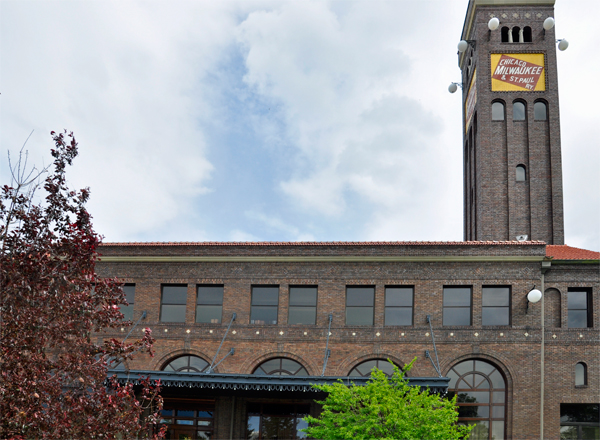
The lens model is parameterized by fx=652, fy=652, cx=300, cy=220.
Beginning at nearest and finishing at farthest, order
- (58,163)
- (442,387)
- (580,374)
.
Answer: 1. (58,163)
2. (442,387)
3. (580,374)

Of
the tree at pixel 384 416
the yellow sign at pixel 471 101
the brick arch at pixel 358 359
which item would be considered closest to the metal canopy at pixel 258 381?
the brick arch at pixel 358 359

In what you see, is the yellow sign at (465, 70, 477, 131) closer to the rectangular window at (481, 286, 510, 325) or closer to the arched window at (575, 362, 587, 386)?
the rectangular window at (481, 286, 510, 325)

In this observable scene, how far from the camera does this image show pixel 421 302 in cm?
2773

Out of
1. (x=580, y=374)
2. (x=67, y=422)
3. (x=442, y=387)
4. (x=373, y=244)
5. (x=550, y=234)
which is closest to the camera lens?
(x=67, y=422)

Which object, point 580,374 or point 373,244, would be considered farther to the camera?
point 373,244

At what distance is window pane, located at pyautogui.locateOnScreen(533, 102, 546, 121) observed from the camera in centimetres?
3962

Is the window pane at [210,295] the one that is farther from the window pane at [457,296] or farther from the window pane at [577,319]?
the window pane at [577,319]

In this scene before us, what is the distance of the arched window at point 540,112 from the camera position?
39594 mm

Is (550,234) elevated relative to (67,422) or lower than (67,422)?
elevated

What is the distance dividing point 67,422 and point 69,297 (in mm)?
1553

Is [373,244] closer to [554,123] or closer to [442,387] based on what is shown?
[442,387]

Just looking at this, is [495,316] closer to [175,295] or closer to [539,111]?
[175,295]

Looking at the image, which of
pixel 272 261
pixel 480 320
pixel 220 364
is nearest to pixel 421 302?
pixel 480 320

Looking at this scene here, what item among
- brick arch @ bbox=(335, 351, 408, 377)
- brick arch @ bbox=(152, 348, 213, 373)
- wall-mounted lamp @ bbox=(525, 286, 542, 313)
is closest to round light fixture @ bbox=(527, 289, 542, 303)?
wall-mounted lamp @ bbox=(525, 286, 542, 313)
